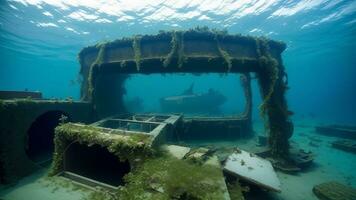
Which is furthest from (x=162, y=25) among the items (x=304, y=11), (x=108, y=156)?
(x=108, y=156)

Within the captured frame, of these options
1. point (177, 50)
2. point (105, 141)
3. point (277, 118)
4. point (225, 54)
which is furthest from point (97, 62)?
point (277, 118)

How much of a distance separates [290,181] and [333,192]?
1.25 m

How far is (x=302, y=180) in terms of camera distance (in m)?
7.40

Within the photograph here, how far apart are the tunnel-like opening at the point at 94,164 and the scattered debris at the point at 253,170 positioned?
367cm

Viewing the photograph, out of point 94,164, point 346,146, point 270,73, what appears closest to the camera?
point 94,164

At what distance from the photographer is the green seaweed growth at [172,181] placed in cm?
356

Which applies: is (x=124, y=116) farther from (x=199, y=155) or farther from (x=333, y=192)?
(x=333, y=192)

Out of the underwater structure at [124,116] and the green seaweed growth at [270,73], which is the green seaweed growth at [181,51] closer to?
the underwater structure at [124,116]

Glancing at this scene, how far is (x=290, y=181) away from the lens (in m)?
7.24

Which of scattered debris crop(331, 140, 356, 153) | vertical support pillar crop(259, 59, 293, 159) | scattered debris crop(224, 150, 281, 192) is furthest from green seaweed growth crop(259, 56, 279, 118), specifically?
scattered debris crop(331, 140, 356, 153)

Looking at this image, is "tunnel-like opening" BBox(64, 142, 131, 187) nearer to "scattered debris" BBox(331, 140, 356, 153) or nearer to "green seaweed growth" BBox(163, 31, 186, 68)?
"green seaweed growth" BBox(163, 31, 186, 68)

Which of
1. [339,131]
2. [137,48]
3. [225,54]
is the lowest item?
[339,131]

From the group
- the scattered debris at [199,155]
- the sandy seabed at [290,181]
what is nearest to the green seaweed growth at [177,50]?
the scattered debris at [199,155]

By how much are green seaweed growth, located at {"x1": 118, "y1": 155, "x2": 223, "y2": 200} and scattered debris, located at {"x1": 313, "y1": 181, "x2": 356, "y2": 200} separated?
380 cm
